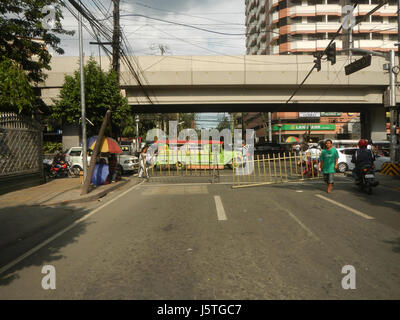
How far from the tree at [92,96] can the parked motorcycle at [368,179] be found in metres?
12.8

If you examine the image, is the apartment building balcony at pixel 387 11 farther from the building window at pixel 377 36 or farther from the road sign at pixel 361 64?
the road sign at pixel 361 64

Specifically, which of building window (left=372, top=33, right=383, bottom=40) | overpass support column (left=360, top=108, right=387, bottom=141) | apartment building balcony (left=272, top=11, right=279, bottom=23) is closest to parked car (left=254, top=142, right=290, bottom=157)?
overpass support column (left=360, top=108, right=387, bottom=141)

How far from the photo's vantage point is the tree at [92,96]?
1714 centimetres

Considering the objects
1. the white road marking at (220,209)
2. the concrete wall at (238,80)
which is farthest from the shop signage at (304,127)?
the white road marking at (220,209)

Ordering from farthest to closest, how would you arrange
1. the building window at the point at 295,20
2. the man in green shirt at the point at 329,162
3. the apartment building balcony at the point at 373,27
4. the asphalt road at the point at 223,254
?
the building window at the point at 295,20 < the apartment building balcony at the point at 373,27 < the man in green shirt at the point at 329,162 < the asphalt road at the point at 223,254

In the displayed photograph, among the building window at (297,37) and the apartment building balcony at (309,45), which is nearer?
the apartment building balcony at (309,45)

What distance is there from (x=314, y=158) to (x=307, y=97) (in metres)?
10.7

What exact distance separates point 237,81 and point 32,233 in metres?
19.1

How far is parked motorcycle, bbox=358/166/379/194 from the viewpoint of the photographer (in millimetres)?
10008

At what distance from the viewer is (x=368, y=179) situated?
1005 centimetres

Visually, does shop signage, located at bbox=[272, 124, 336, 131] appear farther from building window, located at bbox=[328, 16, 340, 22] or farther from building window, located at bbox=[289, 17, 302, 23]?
building window, located at bbox=[289, 17, 302, 23]

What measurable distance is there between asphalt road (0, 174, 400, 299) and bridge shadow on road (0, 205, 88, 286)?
45mm

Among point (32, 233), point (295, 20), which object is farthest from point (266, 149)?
point (295, 20)

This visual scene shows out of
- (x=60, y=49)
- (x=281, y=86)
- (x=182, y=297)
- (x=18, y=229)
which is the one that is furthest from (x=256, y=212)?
(x=281, y=86)
